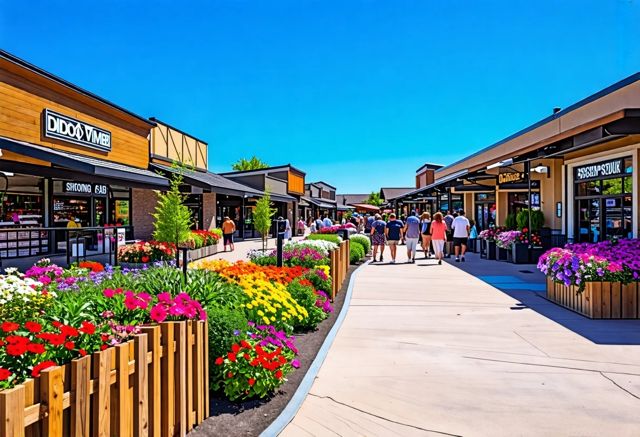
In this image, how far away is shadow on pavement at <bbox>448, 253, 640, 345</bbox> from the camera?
653cm

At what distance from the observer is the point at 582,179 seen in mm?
14695

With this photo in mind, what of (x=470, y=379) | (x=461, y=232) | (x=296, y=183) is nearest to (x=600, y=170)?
(x=461, y=232)

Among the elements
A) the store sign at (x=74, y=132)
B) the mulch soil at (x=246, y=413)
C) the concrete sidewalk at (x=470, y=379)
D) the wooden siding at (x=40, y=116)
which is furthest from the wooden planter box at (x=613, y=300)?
the store sign at (x=74, y=132)

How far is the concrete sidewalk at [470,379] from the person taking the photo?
3885 millimetres

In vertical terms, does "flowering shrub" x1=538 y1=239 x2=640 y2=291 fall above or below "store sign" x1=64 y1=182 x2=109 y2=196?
below

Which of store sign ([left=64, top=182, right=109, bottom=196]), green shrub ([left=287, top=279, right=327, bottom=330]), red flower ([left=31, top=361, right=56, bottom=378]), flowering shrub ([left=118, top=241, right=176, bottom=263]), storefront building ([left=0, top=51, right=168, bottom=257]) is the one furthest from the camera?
store sign ([left=64, top=182, right=109, bottom=196])

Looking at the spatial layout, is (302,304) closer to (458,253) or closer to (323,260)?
(323,260)

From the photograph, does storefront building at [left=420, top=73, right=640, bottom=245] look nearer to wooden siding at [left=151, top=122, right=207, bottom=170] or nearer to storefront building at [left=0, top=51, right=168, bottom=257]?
storefront building at [left=0, top=51, right=168, bottom=257]

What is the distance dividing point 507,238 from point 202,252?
11.1m

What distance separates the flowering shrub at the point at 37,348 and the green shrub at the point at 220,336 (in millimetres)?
1254

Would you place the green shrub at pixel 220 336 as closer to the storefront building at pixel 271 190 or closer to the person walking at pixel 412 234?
the person walking at pixel 412 234

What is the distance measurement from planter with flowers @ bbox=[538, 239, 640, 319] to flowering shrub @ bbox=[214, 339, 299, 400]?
5.51 meters

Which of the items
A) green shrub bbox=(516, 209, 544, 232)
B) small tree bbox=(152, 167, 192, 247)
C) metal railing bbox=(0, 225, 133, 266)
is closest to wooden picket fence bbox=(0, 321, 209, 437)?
metal railing bbox=(0, 225, 133, 266)

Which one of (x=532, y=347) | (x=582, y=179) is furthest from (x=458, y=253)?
(x=532, y=347)
